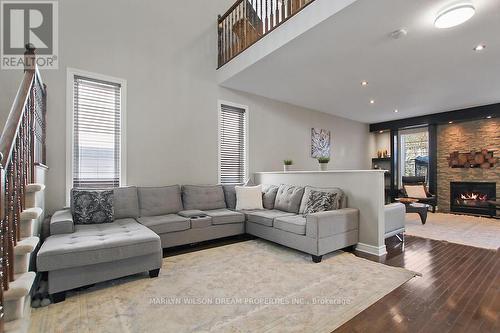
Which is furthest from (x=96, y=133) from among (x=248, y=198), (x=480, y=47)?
(x=480, y=47)

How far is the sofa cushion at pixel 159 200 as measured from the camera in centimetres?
381

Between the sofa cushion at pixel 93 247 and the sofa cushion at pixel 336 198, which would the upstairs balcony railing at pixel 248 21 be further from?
the sofa cushion at pixel 93 247

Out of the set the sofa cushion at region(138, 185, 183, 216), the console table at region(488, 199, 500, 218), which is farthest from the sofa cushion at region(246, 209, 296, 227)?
the console table at region(488, 199, 500, 218)

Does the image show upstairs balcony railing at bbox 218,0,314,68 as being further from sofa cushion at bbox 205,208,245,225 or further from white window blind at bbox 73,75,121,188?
sofa cushion at bbox 205,208,245,225

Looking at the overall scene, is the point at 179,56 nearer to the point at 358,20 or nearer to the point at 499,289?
the point at 358,20

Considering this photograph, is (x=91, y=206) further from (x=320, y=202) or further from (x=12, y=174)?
(x=320, y=202)

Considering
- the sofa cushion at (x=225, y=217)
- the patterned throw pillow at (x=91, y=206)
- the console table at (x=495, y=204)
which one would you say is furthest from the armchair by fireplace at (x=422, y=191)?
the patterned throw pillow at (x=91, y=206)

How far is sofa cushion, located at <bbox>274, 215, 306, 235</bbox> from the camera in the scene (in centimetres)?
324

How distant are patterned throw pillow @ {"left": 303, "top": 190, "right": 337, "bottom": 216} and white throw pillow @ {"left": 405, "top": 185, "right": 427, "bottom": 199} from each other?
4141mm

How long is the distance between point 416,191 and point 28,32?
8268 mm

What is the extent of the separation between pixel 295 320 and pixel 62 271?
201cm

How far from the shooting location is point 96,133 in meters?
3.80

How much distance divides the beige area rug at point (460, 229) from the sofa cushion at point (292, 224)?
247 cm

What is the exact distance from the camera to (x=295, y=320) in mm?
1872
